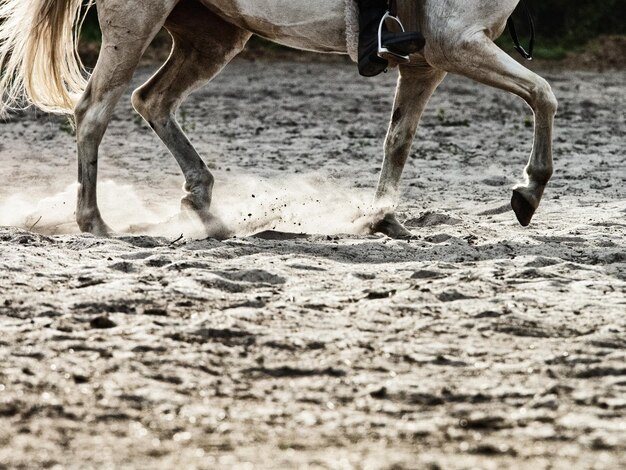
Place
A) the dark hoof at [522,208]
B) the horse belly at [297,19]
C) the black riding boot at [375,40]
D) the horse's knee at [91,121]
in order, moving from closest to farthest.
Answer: the black riding boot at [375,40] < the dark hoof at [522,208] < the horse belly at [297,19] < the horse's knee at [91,121]

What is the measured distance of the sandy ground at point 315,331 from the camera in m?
2.87

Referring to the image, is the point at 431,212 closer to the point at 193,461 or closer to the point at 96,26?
the point at 193,461

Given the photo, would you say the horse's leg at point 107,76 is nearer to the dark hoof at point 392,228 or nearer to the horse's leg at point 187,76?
the horse's leg at point 187,76

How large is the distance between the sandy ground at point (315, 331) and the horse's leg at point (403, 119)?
0.27 m

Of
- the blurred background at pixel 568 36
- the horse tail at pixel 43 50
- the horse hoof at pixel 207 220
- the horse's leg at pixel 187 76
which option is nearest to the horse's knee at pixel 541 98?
the horse hoof at pixel 207 220

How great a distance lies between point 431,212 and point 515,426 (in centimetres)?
380

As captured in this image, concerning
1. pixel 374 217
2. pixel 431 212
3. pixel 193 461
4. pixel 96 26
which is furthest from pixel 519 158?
pixel 96 26

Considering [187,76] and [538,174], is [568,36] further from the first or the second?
[538,174]

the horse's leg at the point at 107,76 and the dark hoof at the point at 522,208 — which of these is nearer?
the dark hoof at the point at 522,208

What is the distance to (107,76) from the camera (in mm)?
6180

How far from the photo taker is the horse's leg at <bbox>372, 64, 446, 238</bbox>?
244 inches

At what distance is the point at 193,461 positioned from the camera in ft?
8.88

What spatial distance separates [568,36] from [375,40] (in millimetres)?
16169

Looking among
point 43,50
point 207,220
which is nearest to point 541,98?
point 207,220
